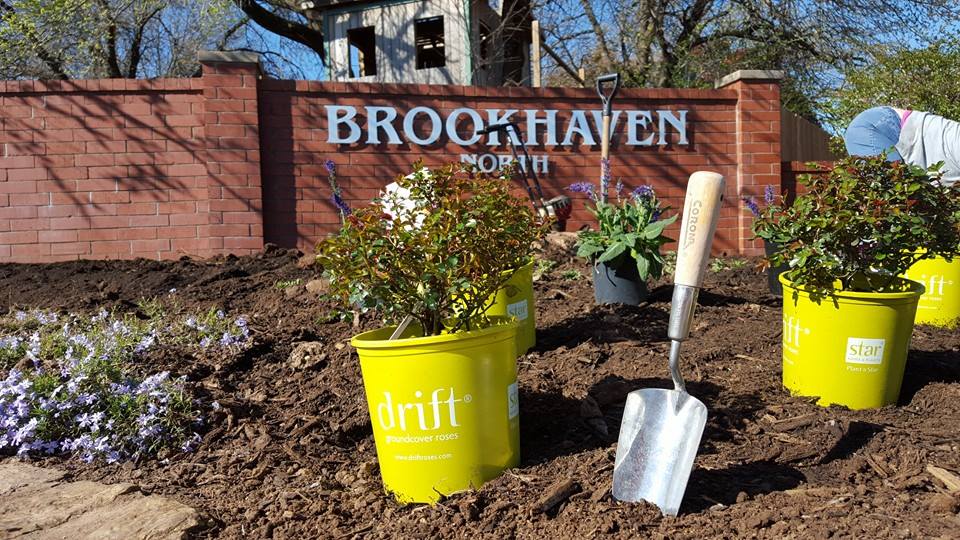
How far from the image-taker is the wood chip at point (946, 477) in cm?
197

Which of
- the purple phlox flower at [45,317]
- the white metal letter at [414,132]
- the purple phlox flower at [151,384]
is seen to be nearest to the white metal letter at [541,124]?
the white metal letter at [414,132]

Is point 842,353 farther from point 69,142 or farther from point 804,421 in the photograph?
point 69,142

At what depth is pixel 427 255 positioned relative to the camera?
226 cm

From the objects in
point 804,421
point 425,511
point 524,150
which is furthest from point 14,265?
point 804,421

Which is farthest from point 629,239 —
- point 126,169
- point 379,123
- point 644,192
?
point 126,169

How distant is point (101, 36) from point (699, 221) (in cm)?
1269

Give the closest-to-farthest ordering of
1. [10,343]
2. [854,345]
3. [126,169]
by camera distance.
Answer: [854,345] < [10,343] < [126,169]

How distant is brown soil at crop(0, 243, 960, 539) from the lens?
192 centimetres

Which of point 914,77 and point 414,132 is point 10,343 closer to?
point 414,132

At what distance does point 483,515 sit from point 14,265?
603 cm

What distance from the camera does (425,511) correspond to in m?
2.11

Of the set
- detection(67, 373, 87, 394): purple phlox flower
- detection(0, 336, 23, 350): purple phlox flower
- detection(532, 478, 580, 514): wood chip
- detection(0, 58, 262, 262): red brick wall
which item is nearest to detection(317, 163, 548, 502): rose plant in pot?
detection(532, 478, 580, 514): wood chip

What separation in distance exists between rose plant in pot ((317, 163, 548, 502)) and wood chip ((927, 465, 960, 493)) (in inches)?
45.4

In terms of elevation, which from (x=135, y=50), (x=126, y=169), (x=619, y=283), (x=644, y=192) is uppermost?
(x=135, y=50)
